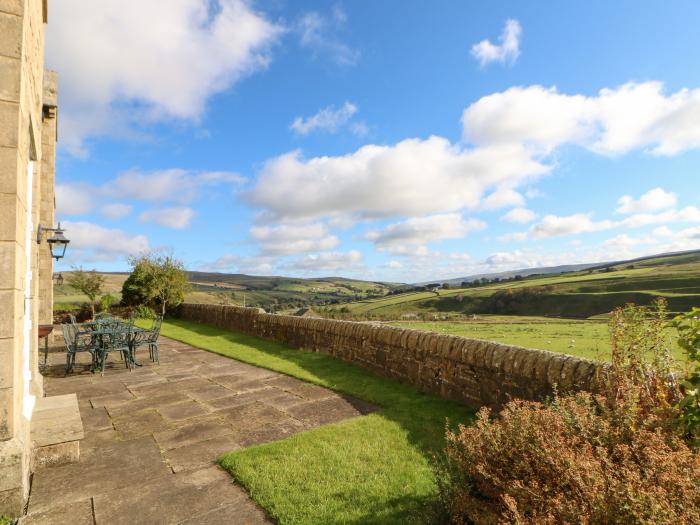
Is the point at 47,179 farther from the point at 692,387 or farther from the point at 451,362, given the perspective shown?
the point at 692,387

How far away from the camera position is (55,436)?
12.6 ft

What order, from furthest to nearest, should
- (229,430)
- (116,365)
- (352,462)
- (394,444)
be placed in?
(116,365) < (229,430) < (394,444) < (352,462)

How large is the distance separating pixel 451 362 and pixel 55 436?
200 inches

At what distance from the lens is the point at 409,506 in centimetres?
298

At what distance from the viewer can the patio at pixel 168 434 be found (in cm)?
310

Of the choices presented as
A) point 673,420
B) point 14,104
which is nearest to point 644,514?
point 673,420

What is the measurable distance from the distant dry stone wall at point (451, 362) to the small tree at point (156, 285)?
44.3 ft

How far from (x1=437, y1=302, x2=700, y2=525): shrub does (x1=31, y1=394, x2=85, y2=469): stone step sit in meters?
3.70

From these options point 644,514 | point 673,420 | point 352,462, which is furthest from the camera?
point 352,462

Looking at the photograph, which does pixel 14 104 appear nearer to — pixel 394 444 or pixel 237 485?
pixel 237 485

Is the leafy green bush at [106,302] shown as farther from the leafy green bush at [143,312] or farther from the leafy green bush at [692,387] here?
the leafy green bush at [692,387]

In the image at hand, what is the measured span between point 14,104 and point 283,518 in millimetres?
3793

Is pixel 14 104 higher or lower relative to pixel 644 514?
higher

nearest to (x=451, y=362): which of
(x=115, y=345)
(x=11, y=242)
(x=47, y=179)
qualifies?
(x=11, y=242)
